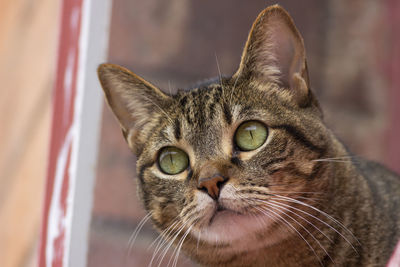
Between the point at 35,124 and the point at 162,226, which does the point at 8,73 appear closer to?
the point at 35,124

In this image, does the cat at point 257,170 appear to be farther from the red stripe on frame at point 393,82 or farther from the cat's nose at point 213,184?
the red stripe on frame at point 393,82

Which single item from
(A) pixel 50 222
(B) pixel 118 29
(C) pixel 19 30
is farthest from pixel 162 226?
(C) pixel 19 30

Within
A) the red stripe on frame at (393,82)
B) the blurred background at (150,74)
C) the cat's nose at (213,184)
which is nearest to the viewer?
the cat's nose at (213,184)

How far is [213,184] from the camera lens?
0.63 meters

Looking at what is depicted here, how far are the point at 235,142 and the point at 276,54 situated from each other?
0.47 ft

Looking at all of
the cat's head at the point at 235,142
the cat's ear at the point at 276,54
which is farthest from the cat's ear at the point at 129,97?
the cat's ear at the point at 276,54

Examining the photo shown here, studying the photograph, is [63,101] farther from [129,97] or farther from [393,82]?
[393,82]

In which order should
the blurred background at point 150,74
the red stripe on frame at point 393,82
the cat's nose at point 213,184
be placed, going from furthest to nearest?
the red stripe on frame at point 393,82, the blurred background at point 150,74, the cat's nose at point 213,184

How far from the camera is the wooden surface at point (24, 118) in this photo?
4.27 ft

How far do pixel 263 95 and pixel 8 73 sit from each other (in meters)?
1.11

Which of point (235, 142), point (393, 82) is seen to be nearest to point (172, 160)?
point (235, 142)

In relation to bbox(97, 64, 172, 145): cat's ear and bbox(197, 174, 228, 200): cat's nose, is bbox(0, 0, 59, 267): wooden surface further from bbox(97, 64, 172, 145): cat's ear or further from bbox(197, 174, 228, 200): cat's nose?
bbox(197, 174, 228, 200): cat's nose

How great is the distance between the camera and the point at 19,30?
5.02ft

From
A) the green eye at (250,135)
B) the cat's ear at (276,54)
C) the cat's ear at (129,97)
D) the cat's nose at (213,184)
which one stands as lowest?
the cat's nose at (213,184)
